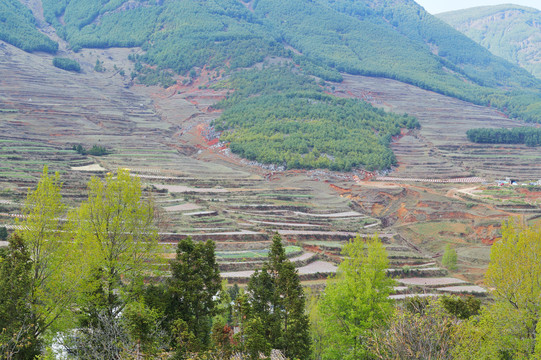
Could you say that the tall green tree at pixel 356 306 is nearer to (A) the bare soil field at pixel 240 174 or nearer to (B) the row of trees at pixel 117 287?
(B) the row of trees at pixel 117 287

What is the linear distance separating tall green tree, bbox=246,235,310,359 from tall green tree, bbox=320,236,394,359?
2378 millimetres

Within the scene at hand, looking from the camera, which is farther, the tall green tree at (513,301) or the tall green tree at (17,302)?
the tall green tree at (513,301)

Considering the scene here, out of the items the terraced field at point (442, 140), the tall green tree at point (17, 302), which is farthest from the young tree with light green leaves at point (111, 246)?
the terraced field at point (442, 140)

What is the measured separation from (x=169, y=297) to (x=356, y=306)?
425 inches

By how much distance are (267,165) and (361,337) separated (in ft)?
247

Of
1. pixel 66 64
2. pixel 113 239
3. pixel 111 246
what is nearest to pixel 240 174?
pixel 113 239

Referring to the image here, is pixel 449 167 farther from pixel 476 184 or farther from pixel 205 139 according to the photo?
pixel 205 139

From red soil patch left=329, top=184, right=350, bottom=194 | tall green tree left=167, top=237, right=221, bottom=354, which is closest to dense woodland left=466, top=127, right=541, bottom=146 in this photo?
red soil patch left=329, top=184, right=350, bottom=194

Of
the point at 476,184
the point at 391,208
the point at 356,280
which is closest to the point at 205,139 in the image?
the point at 391,208

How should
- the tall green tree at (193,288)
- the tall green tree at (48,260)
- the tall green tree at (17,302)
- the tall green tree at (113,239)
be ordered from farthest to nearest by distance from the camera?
1. the tall green tree at (193,288)
2. the tall green tree at (113,239)
3. the tall green tree at (48,260)
4. the tall green tree at (17,302)

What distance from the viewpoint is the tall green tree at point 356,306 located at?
28.6 metres

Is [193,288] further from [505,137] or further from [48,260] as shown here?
[505,137]

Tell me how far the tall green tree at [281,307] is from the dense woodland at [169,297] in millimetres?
60

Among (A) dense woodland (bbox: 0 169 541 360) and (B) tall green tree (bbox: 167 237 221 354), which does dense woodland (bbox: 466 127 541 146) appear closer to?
(A) dense woodland (bbox: 0 169 541 360)
